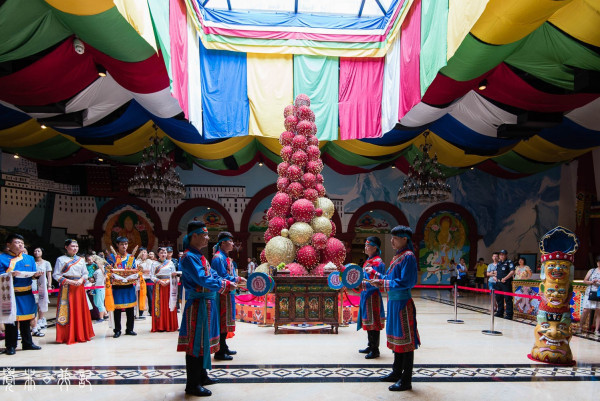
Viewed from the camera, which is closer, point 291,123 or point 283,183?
point 283,183

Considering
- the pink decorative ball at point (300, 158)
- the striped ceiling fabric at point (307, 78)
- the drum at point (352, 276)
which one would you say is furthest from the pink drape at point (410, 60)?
the drum at point (352, 276)

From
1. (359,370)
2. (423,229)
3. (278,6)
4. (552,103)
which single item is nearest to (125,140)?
(278,6)

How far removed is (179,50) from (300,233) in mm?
3952

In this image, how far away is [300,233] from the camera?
7.91 metres

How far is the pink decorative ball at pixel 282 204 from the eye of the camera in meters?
8.17

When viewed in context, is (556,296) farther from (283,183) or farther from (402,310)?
(283,183)

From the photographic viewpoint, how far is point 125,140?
10594 millimetres

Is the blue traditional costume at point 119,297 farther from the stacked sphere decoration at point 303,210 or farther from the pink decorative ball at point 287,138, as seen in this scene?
the pink decorative ball at point 287,138

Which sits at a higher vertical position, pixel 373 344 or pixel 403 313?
pixel 403 313

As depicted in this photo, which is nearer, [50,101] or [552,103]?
[50,101]

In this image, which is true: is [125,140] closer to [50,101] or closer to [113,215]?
[50,101]

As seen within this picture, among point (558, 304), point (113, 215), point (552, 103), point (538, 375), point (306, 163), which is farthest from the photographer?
point (113, 215)

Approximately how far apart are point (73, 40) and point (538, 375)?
6.92m

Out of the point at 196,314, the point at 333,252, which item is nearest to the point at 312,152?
the point at 333,252
